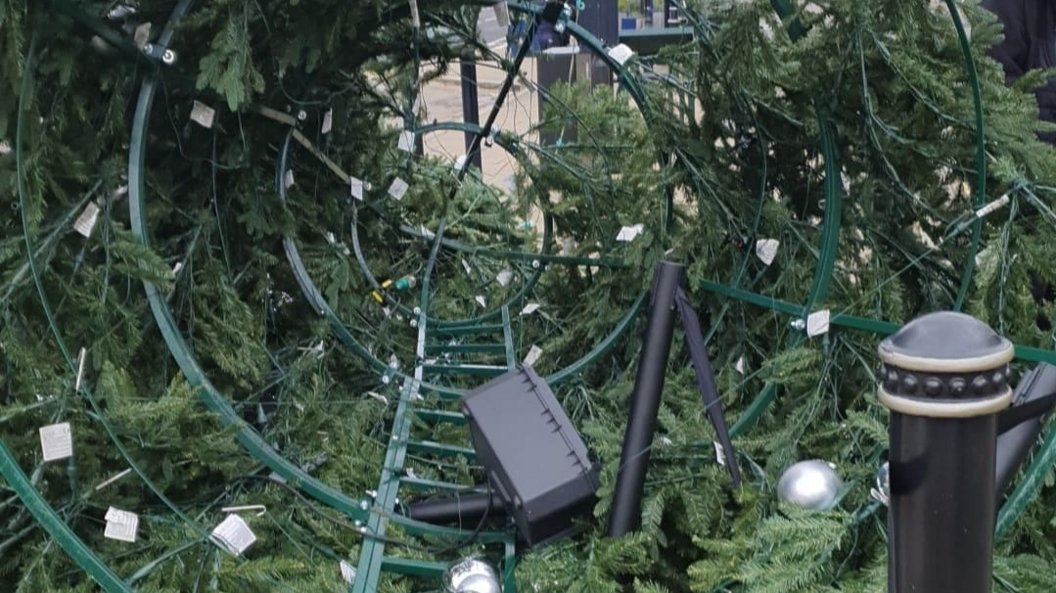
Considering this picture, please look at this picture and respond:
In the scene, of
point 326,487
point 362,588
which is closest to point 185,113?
point 326,487

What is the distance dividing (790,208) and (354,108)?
1783mm

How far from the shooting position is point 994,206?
78.2 inches

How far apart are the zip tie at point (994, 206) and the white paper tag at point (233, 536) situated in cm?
174

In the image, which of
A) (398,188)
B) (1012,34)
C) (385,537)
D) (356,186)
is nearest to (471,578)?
(385,537)

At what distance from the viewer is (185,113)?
257 centimetres

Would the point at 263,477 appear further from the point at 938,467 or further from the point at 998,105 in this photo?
the point at 998,105

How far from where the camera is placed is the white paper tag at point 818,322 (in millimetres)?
2092

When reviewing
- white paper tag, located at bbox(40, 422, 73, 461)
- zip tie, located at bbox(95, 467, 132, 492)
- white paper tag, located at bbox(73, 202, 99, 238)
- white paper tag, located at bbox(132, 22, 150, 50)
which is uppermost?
white paper tag, located at bbox(132, 22, 150, 50)

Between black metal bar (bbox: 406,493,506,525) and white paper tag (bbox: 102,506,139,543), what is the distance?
0.65 meters

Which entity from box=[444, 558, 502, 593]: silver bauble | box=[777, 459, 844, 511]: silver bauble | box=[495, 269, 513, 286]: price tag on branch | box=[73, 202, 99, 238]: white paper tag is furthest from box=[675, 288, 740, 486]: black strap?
box=[495, 269, 513, 286]: price tag on branch

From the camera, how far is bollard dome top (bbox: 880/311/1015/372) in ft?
2.48

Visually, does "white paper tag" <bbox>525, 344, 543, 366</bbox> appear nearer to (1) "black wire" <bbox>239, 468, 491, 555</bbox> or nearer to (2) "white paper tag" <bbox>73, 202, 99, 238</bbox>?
(1) "black wire" <bbox>239, 468, 491, 555</bbox>

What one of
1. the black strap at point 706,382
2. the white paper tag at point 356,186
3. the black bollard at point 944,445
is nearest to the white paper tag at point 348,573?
the black strap at point 706,382

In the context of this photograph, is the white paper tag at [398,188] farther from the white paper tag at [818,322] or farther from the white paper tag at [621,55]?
the white paper tag at [818,322]
